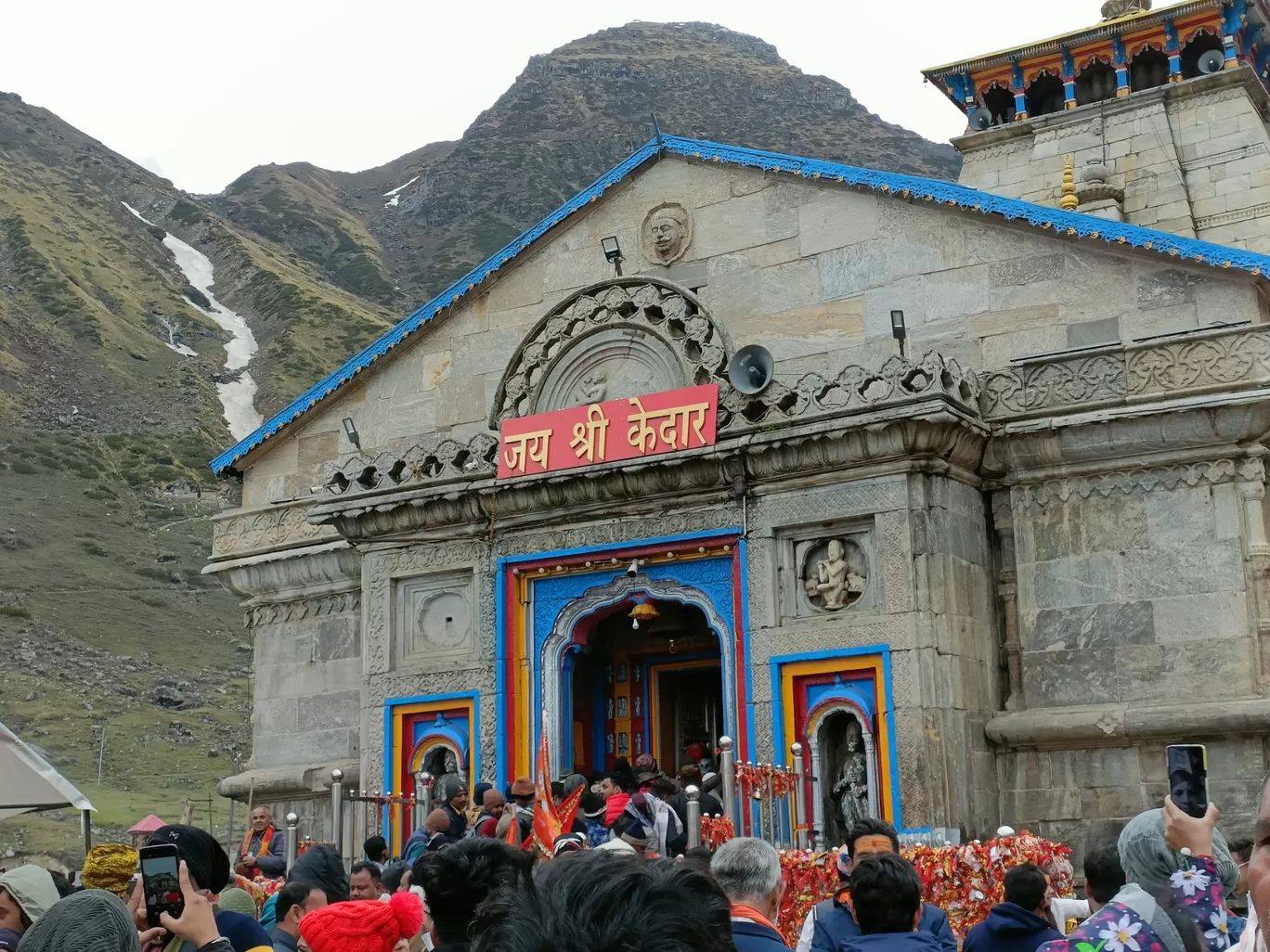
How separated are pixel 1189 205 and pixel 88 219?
85889mm

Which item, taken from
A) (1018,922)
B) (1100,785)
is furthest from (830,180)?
(1018,922)

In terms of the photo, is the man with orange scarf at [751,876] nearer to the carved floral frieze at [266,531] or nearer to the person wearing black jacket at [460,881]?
the person wearing black jacket at [460,881]

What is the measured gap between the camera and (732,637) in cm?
1784

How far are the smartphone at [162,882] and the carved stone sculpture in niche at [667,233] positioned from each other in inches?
601

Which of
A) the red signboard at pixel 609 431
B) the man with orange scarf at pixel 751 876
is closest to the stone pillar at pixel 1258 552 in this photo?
the red signboard at pixel 609 431

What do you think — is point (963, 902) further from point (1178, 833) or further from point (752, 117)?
point (752, 117)

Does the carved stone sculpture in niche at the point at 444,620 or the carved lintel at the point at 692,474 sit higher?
the carved lintel at the point at 692,474

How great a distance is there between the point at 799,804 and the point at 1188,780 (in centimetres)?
1232

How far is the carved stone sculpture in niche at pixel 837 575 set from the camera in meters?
17.1

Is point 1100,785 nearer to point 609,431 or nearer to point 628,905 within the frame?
point 609,431

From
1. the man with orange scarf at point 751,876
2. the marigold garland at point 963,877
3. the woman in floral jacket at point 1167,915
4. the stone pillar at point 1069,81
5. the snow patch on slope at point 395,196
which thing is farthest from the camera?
the snow patch on slope at point 395,196

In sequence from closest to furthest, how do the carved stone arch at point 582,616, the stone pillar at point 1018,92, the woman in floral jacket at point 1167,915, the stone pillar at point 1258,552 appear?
1. the woman in floral jacket at point 1167,915
2. the stone pillar at point 1258,552
3. the carved stone arch at point 582,616
4. the stone pillar at point 1018,92

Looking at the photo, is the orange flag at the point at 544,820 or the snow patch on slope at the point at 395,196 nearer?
the orange flag at the point at 544,820

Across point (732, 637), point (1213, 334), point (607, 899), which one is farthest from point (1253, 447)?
point (607, 899)
